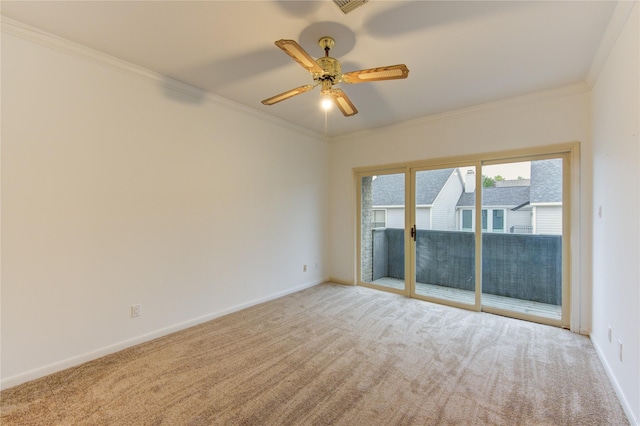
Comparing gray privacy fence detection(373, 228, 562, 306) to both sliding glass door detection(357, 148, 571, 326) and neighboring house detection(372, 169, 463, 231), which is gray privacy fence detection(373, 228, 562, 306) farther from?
neighboring house detection(372, 169, 463, 231)

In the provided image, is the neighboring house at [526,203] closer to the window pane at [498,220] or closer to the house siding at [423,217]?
the window pane at [498,220]

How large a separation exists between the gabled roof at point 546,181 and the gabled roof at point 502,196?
99mm

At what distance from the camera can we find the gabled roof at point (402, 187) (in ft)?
13.1

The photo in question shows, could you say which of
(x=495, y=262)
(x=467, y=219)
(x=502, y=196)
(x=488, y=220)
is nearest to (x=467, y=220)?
(x=467, y=219)

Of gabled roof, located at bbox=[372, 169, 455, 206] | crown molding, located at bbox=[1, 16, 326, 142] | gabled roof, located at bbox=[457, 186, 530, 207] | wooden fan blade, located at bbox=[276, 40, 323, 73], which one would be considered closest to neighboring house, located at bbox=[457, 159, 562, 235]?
gabled roof, located at bbox=[457, 186, 530, 207]

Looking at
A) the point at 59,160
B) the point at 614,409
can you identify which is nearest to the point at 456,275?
the point at 614,409

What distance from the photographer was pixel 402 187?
4.35 metres

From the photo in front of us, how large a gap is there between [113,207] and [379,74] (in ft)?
8.68

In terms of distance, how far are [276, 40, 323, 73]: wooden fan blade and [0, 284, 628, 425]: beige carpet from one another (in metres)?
2.38

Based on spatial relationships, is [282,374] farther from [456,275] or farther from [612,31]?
[612,31]

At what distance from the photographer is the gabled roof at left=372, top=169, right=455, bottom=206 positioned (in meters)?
4.00

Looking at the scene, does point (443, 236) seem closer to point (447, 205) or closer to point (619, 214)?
point (447, 205)

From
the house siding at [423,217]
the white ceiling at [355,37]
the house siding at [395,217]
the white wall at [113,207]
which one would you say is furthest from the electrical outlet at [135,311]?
the house siding at [423,217]

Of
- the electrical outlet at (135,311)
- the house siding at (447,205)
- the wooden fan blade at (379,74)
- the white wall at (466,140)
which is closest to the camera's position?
the wooden fan blade at (379,74)
